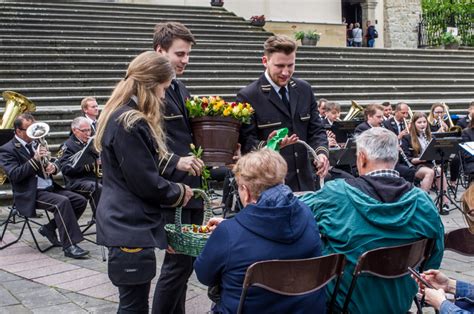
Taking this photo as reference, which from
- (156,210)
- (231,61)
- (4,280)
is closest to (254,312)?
(156,210)

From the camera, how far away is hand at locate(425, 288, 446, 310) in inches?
109

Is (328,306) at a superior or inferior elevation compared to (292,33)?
inferior

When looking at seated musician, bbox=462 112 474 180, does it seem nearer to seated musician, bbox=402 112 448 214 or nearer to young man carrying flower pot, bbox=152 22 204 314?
seated musician, bbox=402 112 448 214

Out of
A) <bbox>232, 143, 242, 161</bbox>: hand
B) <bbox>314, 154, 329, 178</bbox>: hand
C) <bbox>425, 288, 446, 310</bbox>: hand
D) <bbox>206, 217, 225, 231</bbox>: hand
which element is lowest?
<bbox>425, 288, 446, 310</bbox>: hand

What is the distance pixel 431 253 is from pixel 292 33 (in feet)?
71.1

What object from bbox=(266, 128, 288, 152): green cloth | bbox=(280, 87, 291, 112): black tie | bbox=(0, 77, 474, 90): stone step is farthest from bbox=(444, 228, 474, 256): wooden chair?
bbox=(0, 77, 474, 90): stone step

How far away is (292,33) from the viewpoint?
24484 mm

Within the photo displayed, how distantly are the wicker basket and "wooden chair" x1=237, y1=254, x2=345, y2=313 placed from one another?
0.49m

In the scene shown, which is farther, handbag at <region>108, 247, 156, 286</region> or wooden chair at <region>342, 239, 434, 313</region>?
handbag at <region>108, 247, 156, 286</region>

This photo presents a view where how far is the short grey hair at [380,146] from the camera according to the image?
135 inches

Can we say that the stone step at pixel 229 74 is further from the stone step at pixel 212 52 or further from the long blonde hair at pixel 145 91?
the long blonde hair at pixel 145 91

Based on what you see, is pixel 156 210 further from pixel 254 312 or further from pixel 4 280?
pixel 4 280

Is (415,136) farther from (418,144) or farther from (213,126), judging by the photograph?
(213,126)

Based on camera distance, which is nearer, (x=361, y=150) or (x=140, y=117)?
(x=140, y=117)
